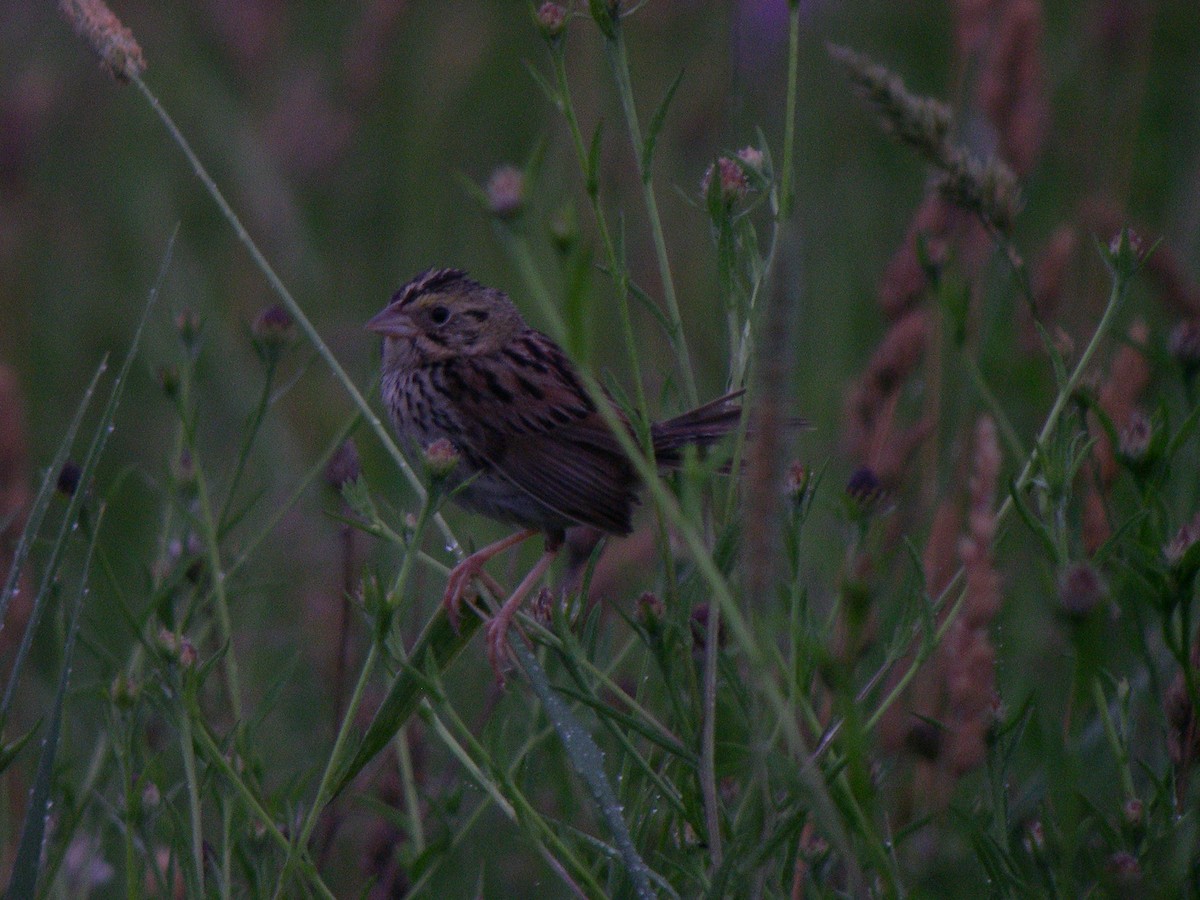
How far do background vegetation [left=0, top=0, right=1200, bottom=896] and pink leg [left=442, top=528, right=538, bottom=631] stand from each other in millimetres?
67

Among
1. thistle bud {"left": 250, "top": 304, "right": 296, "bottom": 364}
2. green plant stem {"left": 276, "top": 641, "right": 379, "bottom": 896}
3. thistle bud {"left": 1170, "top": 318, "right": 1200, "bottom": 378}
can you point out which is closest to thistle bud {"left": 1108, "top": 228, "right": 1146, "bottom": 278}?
thistle bud {"left": 1170, "top": 318, "right": 1200, "bottom": 378}

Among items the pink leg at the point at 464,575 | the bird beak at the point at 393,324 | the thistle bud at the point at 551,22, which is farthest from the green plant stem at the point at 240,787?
the bird beak at the point at 393,324

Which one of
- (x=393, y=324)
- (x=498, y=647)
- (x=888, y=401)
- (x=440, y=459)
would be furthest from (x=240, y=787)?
(x=888, y=401)

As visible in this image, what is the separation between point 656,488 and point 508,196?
308 millimetres

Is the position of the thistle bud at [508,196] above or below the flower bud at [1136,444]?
Result: above

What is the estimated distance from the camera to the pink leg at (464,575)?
7.22ft

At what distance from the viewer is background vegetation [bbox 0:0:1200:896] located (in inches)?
70.8

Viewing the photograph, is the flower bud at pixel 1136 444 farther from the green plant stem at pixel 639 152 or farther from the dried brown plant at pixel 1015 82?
the dried brown plant at pixel 1015 82

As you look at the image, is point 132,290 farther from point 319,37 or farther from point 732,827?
point 732,827

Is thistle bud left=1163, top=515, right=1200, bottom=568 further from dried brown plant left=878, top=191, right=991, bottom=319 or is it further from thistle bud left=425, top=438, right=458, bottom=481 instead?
dried brown plant left=878, top=191, right=991, bottom=319

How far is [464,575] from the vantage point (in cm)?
237

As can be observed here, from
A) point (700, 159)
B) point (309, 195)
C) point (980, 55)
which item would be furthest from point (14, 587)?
point (309, 195)

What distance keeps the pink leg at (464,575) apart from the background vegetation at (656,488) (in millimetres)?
67

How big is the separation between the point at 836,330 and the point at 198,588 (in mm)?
2647
